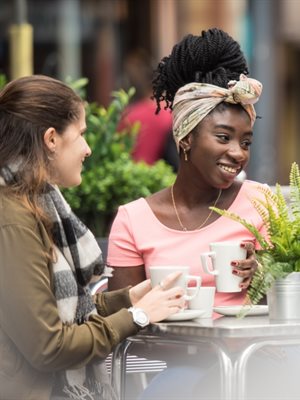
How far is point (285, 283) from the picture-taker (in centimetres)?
356

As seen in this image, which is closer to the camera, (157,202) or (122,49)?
(157,202)

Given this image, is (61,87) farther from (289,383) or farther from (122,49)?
(122,49)

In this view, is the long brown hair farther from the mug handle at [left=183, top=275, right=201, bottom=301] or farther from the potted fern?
the potted fern

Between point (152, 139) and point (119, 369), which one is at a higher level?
point (119, 369)

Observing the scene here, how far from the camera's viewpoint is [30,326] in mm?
3299

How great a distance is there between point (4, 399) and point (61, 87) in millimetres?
880

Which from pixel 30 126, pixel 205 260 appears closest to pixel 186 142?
pixel 205 260

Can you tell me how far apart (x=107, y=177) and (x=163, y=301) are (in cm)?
232

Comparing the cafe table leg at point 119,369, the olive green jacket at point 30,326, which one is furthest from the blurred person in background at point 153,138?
the olive green jacket at point 30,326

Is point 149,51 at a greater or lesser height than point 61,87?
Result: lesser

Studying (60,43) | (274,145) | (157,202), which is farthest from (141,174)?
(274,145)

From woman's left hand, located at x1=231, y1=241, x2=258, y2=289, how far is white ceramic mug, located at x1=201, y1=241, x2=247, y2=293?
0.01 metres

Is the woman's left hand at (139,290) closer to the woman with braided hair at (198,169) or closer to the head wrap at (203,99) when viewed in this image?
the woman with braided hair at (198,169)

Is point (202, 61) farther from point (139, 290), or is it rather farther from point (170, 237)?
point (139, 290)
